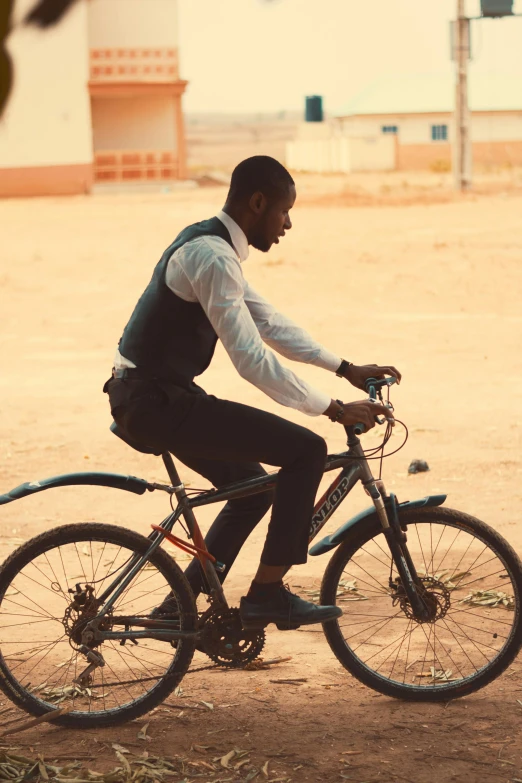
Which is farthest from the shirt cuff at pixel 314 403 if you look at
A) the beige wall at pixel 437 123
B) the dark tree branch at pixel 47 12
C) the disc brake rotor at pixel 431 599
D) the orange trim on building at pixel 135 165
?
the beige wall at pixel 437 123

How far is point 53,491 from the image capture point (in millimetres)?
7434

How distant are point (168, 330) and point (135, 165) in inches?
1450

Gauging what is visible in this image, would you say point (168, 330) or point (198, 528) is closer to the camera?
point (168, 330)

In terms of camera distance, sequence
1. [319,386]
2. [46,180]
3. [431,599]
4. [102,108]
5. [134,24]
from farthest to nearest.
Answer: [102,108] → [134,24] → [46,180] → [319,386] → [431,599]

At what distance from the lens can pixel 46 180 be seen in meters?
36.1

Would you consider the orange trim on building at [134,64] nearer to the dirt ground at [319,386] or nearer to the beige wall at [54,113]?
the beige wall at [54,113]

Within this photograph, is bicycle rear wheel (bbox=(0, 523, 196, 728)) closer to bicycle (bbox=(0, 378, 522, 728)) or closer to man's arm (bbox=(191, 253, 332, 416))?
bicycle (bbox=(0, 378, 522, 728))

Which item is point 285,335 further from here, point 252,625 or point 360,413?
point 252,625

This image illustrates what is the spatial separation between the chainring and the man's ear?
1321 millimetres

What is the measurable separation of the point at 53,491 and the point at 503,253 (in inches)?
529

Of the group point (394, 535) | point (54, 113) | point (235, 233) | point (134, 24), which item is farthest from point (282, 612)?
point (134, 24)

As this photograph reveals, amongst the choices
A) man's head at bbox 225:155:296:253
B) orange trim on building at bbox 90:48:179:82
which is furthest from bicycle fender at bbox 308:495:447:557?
orange trim on building at bbox 90:48:179:82

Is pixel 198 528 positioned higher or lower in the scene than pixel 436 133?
lower


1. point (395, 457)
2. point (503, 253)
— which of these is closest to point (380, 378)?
point (395, 457)
